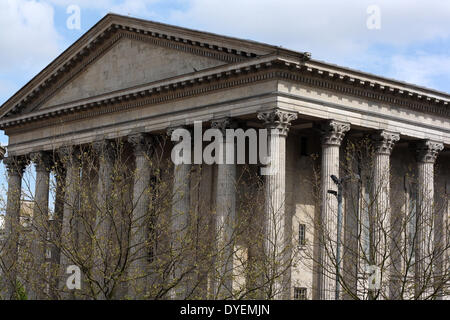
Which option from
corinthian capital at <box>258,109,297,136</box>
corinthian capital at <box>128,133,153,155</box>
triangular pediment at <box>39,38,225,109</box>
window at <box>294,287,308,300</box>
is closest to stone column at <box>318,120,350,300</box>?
window at <box>294,287,308,300</box>

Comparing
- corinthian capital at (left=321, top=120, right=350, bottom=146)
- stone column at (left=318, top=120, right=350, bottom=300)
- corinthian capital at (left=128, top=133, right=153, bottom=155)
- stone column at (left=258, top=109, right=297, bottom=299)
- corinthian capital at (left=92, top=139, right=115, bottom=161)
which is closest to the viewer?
stone column at (left=258, top=109, right=297, bottom=299)

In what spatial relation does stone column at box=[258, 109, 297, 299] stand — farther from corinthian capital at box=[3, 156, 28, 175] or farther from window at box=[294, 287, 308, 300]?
corinthian capital at box=[3, 156, 28, 175]

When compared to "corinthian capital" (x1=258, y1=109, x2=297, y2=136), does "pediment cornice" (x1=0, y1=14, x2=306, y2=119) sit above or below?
above

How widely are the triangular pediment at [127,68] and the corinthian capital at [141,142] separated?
3.08 metres

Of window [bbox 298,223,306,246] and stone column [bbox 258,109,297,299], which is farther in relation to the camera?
window [bbox 298,223,306,246]

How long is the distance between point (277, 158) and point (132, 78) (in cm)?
1298

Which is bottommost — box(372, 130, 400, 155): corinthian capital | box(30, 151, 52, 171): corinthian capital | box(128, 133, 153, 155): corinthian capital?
box(372, 130, 400, 155): corinthian capital

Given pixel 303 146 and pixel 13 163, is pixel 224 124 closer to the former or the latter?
pixel 303 146

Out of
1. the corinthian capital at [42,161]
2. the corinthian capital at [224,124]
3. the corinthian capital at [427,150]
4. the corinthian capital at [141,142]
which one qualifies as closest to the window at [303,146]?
the corinthian capital at [224,124]

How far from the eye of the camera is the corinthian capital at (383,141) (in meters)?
43.1

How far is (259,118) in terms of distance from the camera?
131 feet

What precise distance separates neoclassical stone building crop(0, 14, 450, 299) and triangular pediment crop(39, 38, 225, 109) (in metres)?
0.09

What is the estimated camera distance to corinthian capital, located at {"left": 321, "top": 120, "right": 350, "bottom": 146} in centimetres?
4109
